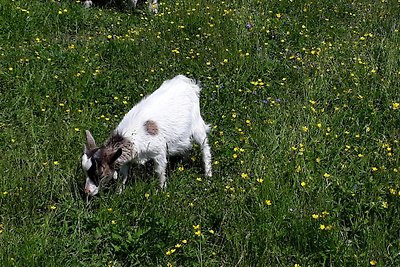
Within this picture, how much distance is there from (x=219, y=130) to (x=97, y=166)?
186 centimetres

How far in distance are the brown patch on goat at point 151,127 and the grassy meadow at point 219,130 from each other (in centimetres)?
43

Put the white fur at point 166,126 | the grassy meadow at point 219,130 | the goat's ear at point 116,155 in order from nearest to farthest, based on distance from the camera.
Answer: the grassy meadow at point 219,130, the goat's ear at point 116,155, the white fur at point 166,126

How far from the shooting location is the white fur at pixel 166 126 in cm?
587

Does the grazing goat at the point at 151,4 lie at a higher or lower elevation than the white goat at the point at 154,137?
higher

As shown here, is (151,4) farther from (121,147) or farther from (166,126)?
(121,147)

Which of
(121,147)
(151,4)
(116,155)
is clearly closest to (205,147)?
(121,147)

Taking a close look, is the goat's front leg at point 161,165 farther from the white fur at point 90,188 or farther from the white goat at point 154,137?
the white fur at point 90,188

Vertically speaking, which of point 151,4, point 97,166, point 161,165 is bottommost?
point 161,165

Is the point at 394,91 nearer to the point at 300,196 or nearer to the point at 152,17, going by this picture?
the point at 300,196

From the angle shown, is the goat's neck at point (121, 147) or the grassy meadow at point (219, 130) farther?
the goat's neck at point (121, 147)

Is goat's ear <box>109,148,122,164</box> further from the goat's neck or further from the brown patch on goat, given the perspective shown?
the brown patch on goat

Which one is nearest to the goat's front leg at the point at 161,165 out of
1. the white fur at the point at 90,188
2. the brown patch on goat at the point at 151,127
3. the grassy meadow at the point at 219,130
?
the grassy meadow at the point at 219,130

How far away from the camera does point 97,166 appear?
212 inches

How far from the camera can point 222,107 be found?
23.3 feet
